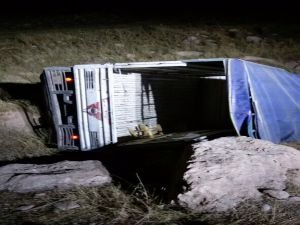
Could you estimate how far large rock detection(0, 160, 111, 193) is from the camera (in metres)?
4.23

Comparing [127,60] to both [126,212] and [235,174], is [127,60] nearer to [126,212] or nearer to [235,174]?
[235,174]

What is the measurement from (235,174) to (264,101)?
2822 millimetres

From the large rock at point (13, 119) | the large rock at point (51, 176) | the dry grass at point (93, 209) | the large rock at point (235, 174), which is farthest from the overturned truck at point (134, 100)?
the dry grass at point (93, 209)

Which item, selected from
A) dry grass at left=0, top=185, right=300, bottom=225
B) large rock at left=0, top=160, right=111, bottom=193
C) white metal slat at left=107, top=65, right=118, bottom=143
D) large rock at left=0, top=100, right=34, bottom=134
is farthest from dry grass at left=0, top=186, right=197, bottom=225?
large rock at left=0, top=100, right=34, bottom=134

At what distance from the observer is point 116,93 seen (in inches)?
268

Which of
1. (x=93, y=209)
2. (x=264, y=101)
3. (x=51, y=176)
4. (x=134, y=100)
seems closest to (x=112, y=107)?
(x=134, y=100)

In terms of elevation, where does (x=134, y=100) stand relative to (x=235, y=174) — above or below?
above

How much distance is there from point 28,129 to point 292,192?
17.2ft

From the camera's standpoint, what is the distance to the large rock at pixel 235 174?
11.3ft

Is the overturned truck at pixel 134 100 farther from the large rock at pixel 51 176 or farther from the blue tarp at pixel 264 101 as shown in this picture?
the large rock at pixel 51 176

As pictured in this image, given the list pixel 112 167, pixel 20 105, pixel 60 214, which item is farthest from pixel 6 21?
pixel 60 214

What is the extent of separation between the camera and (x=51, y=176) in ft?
14.6

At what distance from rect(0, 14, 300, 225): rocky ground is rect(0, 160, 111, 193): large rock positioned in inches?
4.5

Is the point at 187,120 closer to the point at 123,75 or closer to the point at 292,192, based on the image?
the point at 123,75
